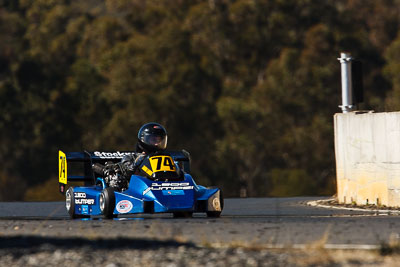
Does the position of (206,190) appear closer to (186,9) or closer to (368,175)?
(368,175)

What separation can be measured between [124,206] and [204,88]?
40.3 meters

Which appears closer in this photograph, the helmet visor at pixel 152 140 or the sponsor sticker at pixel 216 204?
the sponsor sticker at pixel 216 204

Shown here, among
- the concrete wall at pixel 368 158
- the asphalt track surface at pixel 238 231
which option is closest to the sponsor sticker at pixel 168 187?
the asphalt track surface at pixel 238 231

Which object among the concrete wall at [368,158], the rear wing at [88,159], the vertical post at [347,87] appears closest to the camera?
the rear wing at [88,159]

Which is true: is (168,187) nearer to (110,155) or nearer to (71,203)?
(71,203)

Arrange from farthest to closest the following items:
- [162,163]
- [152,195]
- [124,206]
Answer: [162,163] → [124,206] → [152,195]

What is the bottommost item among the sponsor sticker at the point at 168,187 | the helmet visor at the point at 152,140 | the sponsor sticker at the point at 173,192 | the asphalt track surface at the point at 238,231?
the asphalt track surface at the point at 238,231

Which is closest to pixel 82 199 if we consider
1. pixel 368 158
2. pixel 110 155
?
pixel 110 155

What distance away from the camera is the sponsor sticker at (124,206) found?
60.1 feet

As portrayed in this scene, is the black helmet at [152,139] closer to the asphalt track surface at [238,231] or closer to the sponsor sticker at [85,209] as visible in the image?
the sponsor sticker at [85,209]

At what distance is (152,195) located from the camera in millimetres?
18078

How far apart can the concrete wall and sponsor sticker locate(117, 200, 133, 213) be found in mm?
6175

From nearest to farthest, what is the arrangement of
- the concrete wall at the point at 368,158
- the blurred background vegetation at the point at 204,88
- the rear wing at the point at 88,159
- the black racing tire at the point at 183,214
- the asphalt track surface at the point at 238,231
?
the asphalt track surface at the point at 238,231, the black racing tire at the point at 183,214, the rear wing at the point at 88,159, the concrete wall at the point at 368,158, the blurred background vegetation at the point at 204,88

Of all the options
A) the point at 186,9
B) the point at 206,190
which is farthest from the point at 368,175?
the point at 186,9
